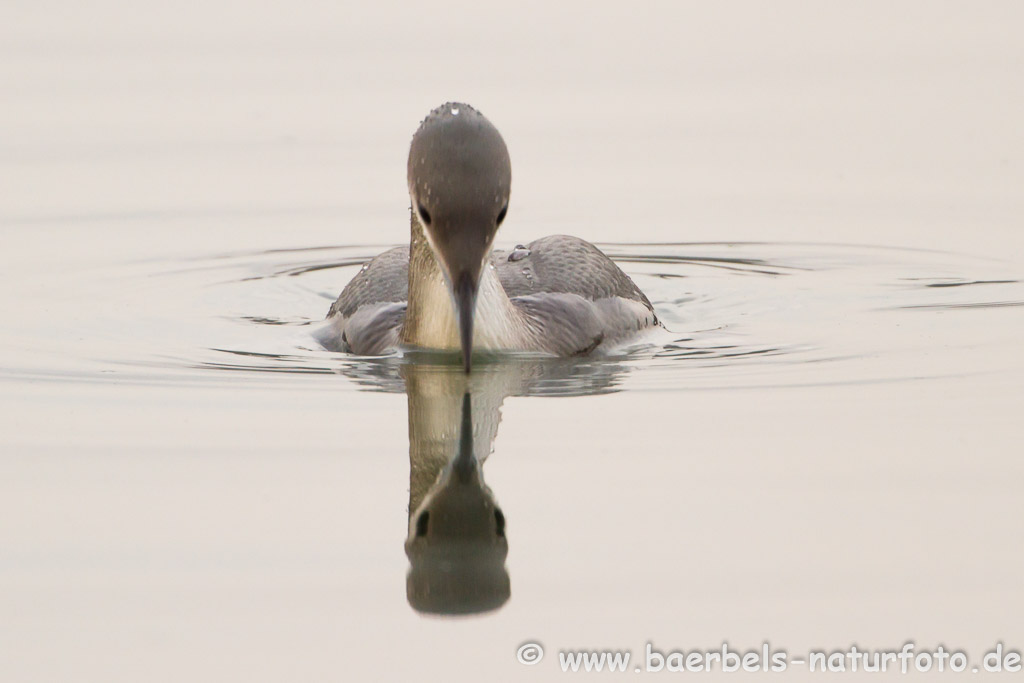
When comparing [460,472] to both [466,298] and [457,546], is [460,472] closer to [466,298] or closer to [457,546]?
[457,546]

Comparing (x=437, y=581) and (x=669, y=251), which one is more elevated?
(x=669, y=251)

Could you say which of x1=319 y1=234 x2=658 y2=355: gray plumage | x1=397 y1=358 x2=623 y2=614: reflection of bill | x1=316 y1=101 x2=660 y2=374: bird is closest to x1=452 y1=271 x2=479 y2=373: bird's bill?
x1=316 y1=101 x2=660 y2=374: bird

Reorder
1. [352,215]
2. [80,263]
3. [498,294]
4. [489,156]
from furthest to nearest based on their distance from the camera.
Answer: [352,215] < [80,263] < [498,294] < [489,156]

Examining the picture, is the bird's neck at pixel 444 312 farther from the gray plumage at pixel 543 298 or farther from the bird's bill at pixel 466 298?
the bird's bill at pixel 466 298

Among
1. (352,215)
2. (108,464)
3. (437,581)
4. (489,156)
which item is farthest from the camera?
(352,215)

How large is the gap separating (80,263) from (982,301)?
5539mm

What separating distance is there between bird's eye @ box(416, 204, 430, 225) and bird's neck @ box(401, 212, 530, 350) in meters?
0.34

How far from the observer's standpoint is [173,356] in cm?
1020

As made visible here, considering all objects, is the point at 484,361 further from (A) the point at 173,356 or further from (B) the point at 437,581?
(B) the point at 437,581

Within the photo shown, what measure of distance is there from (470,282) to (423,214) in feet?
1.44

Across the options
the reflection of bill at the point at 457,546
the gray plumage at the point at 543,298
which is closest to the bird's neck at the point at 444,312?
the gray plumage at the point at 543,298

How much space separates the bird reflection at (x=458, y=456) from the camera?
6723 millimetres

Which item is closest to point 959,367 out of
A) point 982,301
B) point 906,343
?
point 906,343

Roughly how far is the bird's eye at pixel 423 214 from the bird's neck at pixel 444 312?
0.34m
